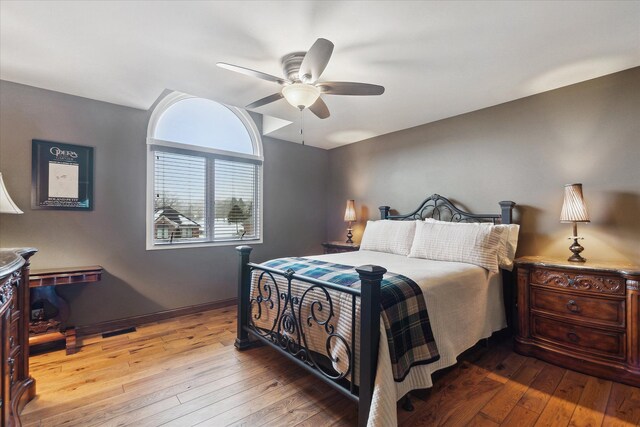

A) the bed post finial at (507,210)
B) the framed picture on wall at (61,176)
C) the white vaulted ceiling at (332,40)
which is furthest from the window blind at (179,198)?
the bed post finial at (507,210)

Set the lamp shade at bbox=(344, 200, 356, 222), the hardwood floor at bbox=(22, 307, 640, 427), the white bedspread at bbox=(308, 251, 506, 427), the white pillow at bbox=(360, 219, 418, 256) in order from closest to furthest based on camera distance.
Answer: the white bedspread at bbox=(308, 251, 506, 427) < the hardwood floor at bbox=(22, 307, 640, 427) < the white pillow at bbox=(360, 219, 418, 256) < the lamp shade at bbox=(344, 200, 356, 222)

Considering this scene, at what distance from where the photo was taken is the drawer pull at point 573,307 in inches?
86.6

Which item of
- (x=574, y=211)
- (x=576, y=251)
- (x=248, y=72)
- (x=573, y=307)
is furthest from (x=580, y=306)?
(x=248, y=72)

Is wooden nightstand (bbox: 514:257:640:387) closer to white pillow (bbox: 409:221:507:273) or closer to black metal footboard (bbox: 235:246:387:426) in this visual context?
white pillow (bbox: 409:221:507:273)

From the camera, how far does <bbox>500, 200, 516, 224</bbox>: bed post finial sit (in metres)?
2.81

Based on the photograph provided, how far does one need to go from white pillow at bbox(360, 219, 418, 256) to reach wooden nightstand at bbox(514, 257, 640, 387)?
3.39 feet

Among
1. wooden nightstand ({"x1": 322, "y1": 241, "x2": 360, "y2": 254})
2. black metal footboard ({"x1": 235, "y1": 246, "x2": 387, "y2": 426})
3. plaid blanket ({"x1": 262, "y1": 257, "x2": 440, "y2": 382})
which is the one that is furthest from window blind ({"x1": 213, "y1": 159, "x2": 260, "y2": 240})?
plaid blanket ({"x1": 262, "y1": 257, "x2": 440, "y2": 382})

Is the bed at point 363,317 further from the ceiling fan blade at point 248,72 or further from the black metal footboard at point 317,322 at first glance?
the ceiling fan blade at point 248,72

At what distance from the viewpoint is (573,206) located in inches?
91.9

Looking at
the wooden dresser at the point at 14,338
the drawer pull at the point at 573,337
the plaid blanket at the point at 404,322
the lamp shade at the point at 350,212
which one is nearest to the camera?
the wooden dresser at the point at 14,338

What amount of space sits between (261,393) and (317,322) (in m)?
0.63

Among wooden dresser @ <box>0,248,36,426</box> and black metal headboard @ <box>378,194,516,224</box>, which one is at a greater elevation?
black metal headboard @ <box>378,194,516,224</box>

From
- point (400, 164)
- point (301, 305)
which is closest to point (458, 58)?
point (400, 164)

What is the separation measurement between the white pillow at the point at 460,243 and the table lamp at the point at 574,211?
1.54ft
